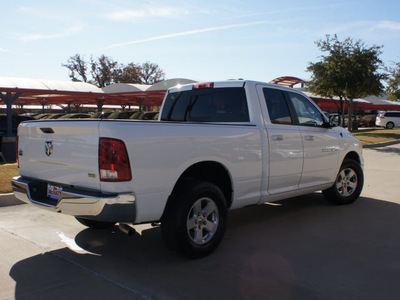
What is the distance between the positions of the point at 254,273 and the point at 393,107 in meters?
57.1

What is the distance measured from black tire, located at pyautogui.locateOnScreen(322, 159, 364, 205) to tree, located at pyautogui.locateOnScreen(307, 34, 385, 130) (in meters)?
17.7

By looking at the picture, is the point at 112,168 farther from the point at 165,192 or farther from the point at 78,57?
the point at 78,57

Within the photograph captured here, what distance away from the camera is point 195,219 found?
4.13m

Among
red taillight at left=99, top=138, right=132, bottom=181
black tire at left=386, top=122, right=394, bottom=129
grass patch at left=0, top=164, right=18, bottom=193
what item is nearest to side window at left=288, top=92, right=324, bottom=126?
red taillight at left=99, top=138, right=132, bottom=181

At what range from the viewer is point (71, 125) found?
12.5 ft

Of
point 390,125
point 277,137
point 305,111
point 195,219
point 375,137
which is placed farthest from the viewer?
point 390,125

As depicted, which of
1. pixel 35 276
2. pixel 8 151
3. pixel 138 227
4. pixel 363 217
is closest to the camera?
pixel 35 276

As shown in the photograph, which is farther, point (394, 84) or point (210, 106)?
point (394, 84)

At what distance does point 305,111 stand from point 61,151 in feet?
11.4

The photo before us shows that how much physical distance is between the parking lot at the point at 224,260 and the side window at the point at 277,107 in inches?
56.5

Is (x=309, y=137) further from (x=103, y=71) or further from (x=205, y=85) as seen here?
(x=103, y=71)

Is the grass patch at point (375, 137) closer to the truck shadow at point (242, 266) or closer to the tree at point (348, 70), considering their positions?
the tree at point (348, 70)

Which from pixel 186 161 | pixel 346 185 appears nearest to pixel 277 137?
pixel 186 161

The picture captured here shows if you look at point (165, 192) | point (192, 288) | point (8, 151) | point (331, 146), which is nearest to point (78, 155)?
Result: point (165, 192)
